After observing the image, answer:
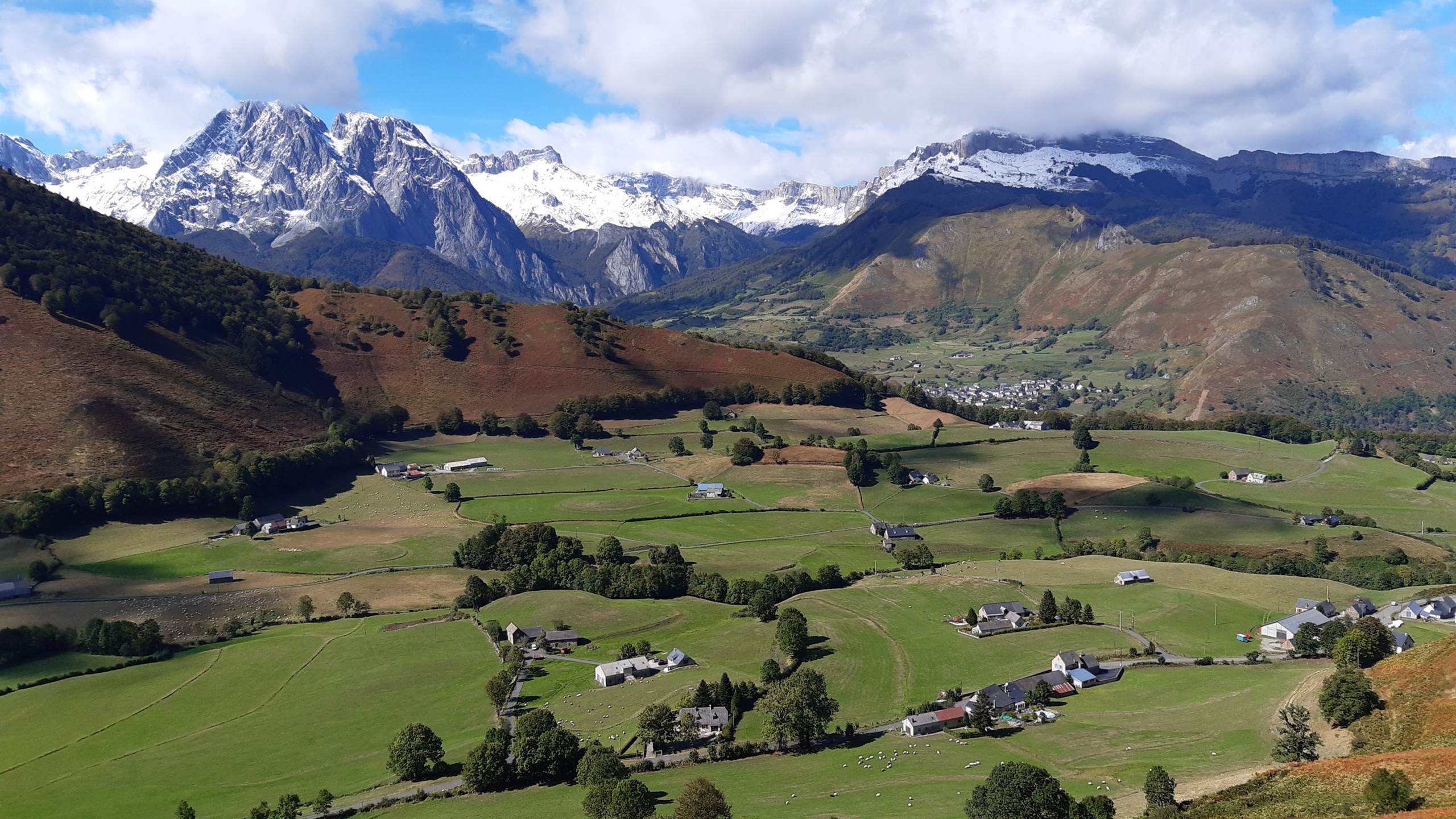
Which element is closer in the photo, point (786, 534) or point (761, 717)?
point (761, 717)

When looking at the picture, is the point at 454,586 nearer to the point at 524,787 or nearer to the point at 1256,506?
the point at 524,787

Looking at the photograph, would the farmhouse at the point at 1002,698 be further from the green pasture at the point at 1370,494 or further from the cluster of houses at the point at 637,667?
the green pasture at the point at 1370,494

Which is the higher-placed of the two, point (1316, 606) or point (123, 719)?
point (123, 719)

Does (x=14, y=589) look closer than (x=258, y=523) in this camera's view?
Yes

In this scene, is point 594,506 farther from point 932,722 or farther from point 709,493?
point 932,722

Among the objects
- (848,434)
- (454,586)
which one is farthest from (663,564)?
(848,434)

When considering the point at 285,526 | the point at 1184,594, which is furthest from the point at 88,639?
the point at 1184,594
